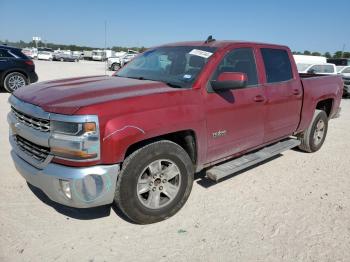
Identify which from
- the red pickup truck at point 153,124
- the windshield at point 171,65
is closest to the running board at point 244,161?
the red pickup truck at point 153,124

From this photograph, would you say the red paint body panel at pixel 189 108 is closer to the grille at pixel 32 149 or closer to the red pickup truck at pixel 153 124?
the red pickup truck at pixel 153 124

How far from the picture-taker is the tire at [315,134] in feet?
18.6

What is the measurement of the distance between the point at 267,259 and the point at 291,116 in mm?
2699

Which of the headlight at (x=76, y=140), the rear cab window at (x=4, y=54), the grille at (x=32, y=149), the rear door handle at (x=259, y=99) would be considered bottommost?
the grille at (x=32, y=149)

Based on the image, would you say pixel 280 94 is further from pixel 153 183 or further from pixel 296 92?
pixel 153 183

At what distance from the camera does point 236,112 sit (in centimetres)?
383

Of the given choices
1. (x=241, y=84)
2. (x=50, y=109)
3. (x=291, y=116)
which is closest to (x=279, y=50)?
(x=291, y=116)

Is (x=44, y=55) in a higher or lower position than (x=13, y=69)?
lower

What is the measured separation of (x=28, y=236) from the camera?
3.00 metres

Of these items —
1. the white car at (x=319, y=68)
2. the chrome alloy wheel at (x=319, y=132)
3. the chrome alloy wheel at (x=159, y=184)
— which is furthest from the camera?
the white car at (x=319, y=68)

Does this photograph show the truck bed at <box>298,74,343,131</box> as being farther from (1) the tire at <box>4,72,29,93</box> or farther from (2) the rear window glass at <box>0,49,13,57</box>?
(2) the rear window glass at <box>0,49,13,57</box>

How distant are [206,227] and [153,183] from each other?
28.2 inches

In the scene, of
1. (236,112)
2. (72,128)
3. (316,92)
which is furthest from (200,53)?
(316,92)

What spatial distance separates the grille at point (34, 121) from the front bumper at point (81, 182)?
340 millimetres
